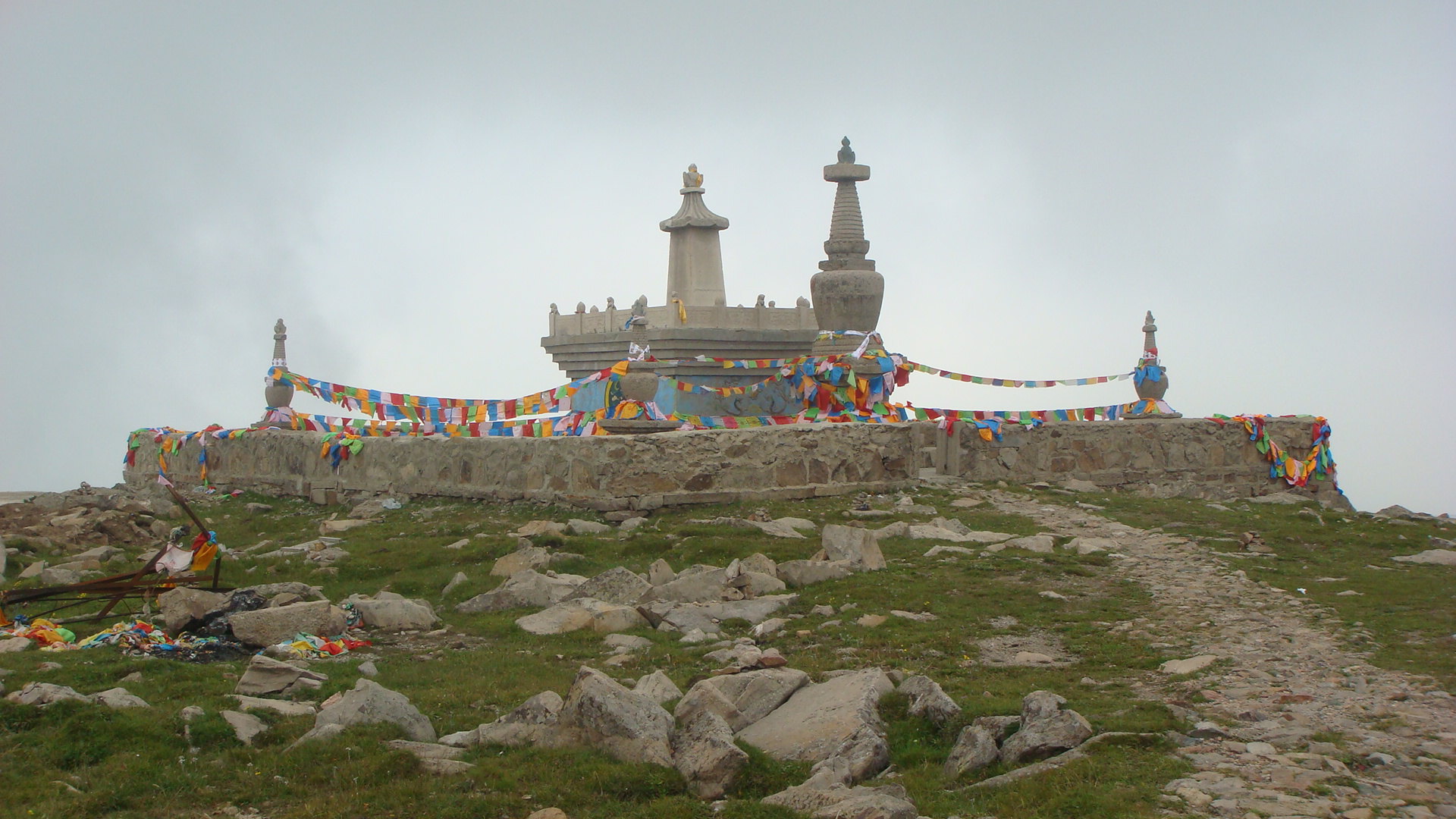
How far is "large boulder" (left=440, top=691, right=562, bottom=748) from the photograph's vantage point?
692 cm

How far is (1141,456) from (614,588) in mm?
9665

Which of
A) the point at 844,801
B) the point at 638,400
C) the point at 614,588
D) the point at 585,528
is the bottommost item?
the point at 844,801

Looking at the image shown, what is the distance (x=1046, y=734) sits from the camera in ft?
20.8

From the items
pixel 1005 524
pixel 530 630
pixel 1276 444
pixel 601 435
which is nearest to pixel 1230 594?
pixel 1005 524

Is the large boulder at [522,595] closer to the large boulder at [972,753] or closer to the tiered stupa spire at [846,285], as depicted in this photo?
the large boulder at [972,753]

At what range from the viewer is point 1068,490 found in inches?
639

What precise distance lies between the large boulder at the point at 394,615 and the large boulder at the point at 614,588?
1100 mm

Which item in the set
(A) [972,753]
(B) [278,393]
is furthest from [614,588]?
(B) [278,393]

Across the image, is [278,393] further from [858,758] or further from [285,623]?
[858,758]

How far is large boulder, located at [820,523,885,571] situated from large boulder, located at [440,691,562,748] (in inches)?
179

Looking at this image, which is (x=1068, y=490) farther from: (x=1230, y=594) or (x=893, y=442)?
(x=1230, y=594)

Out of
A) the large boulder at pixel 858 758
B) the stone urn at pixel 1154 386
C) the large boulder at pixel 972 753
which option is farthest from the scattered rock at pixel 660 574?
the stone urn at pixel 1154 386

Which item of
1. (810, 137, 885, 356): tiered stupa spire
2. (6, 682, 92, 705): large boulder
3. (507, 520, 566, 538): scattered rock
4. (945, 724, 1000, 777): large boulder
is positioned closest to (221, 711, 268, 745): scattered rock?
(6, 682, 92, 705): large boulder

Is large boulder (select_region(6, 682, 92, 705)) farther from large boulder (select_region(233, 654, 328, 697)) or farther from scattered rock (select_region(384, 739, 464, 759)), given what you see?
scattered rock (select_region(384, 739, 464, 759))
